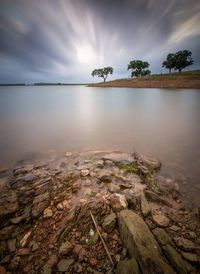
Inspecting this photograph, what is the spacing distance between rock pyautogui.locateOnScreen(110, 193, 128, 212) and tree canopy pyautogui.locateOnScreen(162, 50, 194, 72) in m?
70.1

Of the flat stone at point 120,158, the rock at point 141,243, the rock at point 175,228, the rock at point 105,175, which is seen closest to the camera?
the rock at point 141,243

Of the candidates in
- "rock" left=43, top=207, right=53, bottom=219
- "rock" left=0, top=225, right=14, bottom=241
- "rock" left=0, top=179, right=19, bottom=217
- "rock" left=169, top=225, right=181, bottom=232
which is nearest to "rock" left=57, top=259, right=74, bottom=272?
"rock" left=43, top=207, right=53, bottom=219

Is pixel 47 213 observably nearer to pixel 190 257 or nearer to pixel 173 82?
pixel 190 257

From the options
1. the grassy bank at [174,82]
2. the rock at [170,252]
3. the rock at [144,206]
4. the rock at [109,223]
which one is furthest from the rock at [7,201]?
the grassy bank at [174,82]

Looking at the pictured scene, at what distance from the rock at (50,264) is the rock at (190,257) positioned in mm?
1869

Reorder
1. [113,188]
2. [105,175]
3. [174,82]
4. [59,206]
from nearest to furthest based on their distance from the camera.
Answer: [59,206], [113,188], [105,175], [174,82]

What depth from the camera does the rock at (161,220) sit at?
7.84 ft

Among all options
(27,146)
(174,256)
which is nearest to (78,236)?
(174,256)

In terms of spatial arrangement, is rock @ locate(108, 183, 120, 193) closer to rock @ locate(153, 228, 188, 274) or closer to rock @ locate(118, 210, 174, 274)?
rock @ locate(118, 210, 174, 274)

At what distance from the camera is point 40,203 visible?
2.71 m

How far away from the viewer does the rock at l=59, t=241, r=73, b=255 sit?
2.02 metres

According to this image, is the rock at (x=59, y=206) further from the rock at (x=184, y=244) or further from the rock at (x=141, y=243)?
the rock at (x=184, y=244)

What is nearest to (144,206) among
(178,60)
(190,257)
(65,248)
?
(190,257)

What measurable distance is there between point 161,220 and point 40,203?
2.40 m
